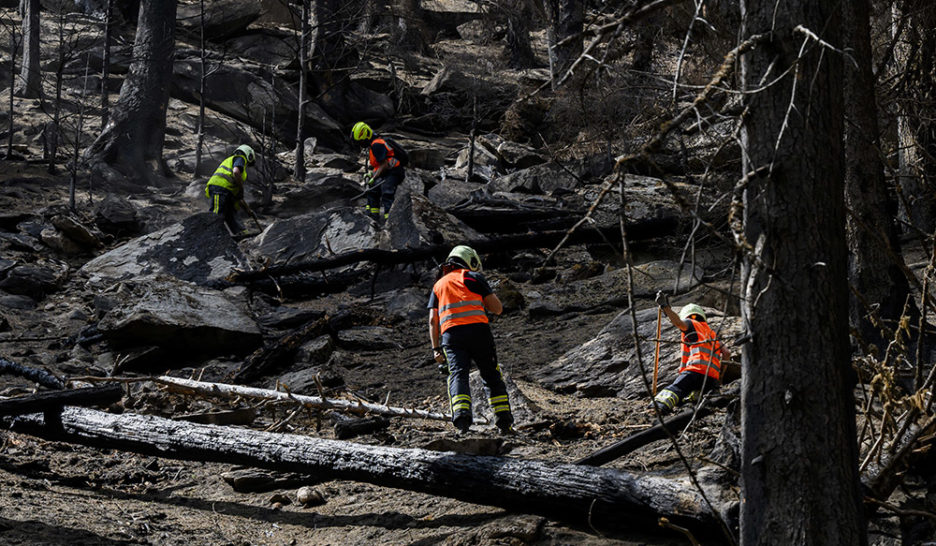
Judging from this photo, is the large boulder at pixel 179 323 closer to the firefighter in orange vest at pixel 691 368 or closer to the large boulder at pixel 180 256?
the large boulder at pixel 180 256

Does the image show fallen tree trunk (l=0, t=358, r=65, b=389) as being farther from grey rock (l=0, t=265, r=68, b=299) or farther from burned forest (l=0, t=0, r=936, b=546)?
grey rock (l=0, t=265, r=68, b=299)

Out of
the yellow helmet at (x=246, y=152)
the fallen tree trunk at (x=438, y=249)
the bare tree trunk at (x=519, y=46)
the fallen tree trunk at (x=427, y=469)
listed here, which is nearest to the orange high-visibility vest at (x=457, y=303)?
the fallen tree trunk at (x=427, y=469)

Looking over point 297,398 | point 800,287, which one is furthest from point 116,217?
point 800,287

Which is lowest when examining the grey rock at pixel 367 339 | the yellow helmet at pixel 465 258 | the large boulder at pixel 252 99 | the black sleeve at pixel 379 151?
the grey rock at pixel 367 339

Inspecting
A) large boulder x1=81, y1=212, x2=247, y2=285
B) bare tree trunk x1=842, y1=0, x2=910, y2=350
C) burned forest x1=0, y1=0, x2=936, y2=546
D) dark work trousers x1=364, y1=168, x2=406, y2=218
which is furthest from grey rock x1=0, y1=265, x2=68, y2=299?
bare tree trunk x1=842, y1=0, x2=910, y2=350

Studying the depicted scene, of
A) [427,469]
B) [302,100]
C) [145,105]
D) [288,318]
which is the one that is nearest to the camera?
[427,469]

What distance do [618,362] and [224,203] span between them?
328 inches

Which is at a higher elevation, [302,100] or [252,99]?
[252,99]

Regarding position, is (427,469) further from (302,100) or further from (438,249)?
(302,100)

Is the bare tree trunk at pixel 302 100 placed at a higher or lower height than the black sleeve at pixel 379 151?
higher

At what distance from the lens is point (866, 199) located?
21.0 feet

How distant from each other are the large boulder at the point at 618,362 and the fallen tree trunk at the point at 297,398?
1720 mm

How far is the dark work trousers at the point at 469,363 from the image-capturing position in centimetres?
653

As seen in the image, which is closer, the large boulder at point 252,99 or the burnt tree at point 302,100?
the burnt tree at point 302,100
